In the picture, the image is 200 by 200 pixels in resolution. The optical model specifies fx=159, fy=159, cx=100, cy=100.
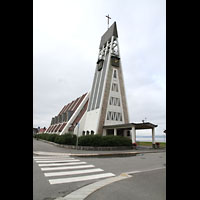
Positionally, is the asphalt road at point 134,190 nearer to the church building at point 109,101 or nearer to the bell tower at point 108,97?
the church building at point 109,101

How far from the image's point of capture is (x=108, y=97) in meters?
29.1

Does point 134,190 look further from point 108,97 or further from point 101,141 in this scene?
point 108,97

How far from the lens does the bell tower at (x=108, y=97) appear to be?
92.9 feet

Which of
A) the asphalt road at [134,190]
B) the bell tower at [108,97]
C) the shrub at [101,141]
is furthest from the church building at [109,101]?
the asphalt road at [134,190]

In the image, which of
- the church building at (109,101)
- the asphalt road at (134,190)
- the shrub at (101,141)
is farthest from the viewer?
the church building at (109,101)

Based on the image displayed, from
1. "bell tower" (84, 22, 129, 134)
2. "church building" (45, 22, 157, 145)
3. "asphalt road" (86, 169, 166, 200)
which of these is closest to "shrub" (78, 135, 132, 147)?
"church building" (45, 22, 157, 145)

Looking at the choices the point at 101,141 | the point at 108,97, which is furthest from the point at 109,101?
the point at 101,141

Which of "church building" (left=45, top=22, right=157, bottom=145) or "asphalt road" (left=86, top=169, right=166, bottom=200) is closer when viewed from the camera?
"asphalt road" (left=86, top=169, right=166, bottom=200)

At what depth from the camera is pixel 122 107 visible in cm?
3050

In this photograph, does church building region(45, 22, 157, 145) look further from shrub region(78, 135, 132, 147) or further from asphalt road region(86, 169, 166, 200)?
asphalt road region(86, 169, 166, 200)

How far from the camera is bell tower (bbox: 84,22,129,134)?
28.3 m
